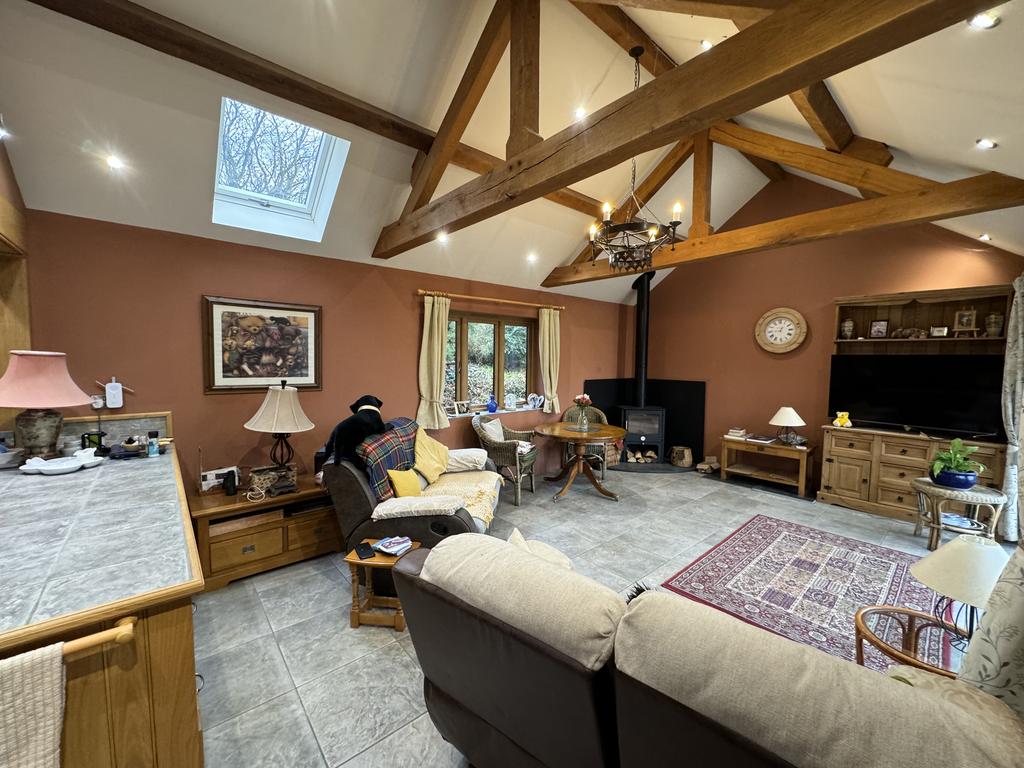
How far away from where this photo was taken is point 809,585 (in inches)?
111

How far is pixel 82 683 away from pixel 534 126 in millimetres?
2767

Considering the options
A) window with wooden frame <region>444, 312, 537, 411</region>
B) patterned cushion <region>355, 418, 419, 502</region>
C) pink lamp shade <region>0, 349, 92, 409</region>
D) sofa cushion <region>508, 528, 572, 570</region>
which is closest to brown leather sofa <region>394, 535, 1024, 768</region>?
sofa cushion <region>508, 528, 572, 570</region>

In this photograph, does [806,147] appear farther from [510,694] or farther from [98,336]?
[98,336]

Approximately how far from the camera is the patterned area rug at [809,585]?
2346 millimetres

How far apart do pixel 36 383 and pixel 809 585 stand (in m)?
4.79

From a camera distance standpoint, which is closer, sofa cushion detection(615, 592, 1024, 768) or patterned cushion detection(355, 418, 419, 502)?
sofa cushion detection(615, 592, 1024, 768)

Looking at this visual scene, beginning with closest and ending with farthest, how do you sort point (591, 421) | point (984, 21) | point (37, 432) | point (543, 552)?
point (984, 21), point (543, 552), point (37, 432), point (591, 421)

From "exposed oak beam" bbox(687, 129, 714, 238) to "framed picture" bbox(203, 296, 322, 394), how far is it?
3.54 meters

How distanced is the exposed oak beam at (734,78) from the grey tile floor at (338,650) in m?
2.55

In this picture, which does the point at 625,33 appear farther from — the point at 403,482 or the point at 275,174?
the point at 403,482

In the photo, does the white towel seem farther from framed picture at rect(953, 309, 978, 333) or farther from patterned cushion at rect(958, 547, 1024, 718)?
framed picture at rect(953, 309, 978, 333)

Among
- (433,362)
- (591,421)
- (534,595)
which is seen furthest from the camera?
(591,421)

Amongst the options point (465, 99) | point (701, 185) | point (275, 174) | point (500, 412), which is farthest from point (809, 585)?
point (275, 174)

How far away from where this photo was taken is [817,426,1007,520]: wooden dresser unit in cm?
385
